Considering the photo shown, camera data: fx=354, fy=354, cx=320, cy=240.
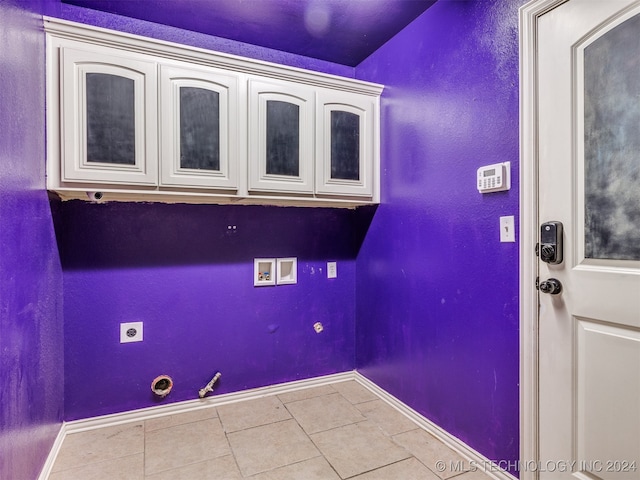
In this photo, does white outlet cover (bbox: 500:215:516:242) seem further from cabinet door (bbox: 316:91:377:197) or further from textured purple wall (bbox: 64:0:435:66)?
textured purple wall (bbox: 64:0:435:66)

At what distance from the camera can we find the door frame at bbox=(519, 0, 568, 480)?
1463 mm

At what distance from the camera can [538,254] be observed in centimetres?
146

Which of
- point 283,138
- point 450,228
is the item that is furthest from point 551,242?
point 283,138

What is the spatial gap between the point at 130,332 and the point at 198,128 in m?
1.28

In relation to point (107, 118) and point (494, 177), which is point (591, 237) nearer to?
point (494, 177)

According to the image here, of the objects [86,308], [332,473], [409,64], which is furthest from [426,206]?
[86,308]

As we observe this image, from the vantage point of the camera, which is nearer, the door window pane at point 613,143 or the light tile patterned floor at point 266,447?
the door window pane at point 613,143

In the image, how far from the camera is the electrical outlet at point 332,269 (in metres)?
2.69

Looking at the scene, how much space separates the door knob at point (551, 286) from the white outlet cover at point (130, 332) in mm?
2158

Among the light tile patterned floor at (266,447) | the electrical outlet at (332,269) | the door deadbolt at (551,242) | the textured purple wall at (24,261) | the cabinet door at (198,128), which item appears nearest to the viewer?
the textured purple wall at (24,261)

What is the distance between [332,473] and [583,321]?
4.14ft

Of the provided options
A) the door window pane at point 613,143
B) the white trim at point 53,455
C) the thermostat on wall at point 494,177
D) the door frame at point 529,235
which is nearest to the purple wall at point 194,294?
the white trim at point 53,455

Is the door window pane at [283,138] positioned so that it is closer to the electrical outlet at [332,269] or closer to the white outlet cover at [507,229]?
the electrical outlet at [332,269]

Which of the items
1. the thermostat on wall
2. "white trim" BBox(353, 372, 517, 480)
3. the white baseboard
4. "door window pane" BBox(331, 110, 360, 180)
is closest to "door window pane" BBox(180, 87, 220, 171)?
"door window pane" BBox(331, 110, 360, 180)
